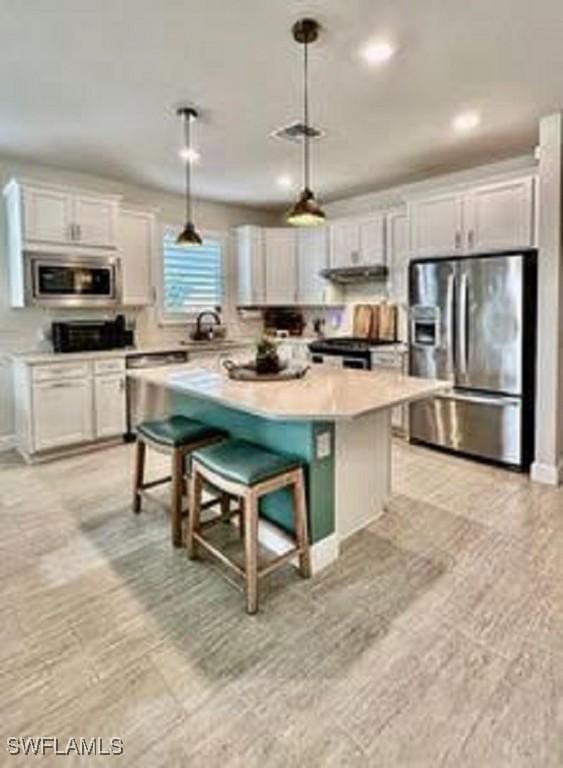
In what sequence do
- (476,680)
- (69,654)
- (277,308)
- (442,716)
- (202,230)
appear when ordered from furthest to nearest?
(277,308) < (202,230) < (69,654) < (476,680) < (442,716)

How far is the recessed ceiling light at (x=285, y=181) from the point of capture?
195 inches

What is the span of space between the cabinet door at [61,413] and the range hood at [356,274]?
9.63 ft

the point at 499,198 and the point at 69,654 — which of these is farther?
the point at 499,198

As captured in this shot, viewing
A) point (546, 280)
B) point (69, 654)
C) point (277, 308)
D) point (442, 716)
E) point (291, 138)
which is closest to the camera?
point (442, 716)

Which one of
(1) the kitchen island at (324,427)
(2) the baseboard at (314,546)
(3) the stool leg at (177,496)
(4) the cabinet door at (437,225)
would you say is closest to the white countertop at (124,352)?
(1) the kitchen island at (324,427)

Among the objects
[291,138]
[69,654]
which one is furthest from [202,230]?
[69,654]

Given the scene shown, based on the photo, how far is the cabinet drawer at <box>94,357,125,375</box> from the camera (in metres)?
4.52

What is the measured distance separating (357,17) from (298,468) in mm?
2131

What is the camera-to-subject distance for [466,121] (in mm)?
3518

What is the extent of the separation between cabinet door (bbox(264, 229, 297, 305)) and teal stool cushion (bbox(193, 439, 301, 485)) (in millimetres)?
3860

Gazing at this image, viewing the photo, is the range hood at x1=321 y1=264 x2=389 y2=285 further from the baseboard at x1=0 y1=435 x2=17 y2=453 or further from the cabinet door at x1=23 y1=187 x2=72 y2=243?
the baseboard at x1=0 y1=435 x2=17 y2=453

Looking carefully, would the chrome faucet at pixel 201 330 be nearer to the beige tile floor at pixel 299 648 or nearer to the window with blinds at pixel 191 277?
the window with blinds at pixel 191 277

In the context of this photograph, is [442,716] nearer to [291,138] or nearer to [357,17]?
[357,17]

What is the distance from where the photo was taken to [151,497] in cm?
334
